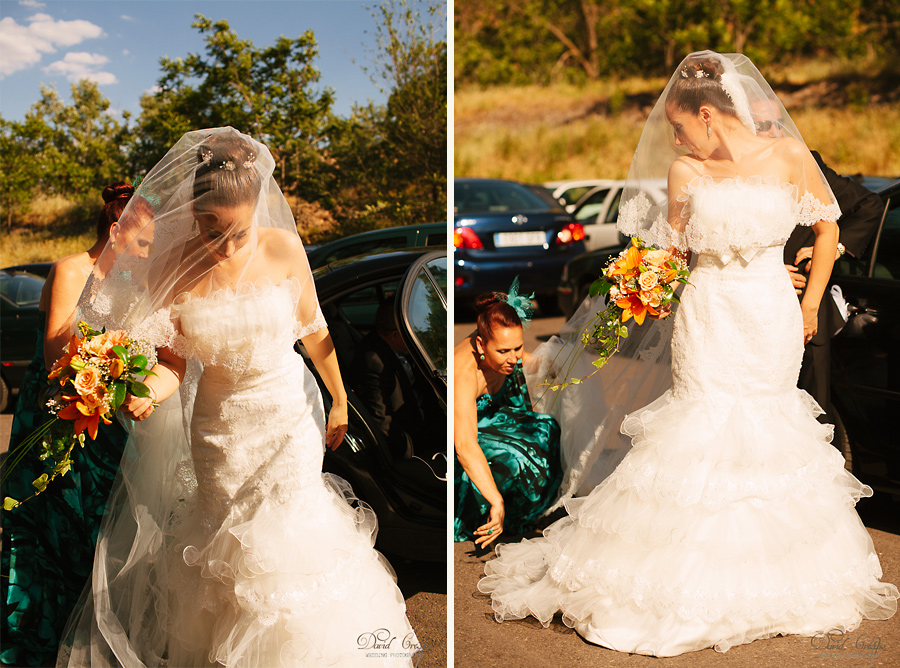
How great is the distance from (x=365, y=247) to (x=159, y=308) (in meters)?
1.62

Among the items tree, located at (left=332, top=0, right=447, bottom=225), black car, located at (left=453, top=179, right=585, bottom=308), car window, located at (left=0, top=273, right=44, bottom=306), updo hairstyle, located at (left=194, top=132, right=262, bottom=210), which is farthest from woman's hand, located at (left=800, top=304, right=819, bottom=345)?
black car, located at (left=453, top=179, right=585, bottom=308)

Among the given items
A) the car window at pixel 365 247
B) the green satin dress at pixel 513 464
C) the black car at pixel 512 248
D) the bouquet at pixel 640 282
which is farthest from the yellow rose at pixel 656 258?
the black car at pixel 512 248

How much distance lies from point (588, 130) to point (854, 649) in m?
19.9

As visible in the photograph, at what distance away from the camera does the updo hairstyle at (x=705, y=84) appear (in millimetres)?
3293

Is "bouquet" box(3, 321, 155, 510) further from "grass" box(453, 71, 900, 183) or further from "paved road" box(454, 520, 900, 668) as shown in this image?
"grass" box(453, 71, 900, 183)

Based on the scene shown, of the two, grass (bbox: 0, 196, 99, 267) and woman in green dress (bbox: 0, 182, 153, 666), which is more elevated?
grass (bbox: 0, 196, 99, 267)

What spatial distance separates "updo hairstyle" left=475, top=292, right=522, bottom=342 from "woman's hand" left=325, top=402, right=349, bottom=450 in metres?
0.89

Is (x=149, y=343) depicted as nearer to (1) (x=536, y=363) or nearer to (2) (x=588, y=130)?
(1) (x=536, y=363)

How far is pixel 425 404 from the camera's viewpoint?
11.6ft

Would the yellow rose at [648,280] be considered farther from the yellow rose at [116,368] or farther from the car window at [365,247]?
the yellow rose at [116,368]

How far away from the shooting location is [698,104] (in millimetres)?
3328

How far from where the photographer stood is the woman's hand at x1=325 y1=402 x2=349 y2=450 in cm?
323

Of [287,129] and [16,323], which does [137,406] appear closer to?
[287,129]

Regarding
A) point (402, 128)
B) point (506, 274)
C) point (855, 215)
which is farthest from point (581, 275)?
A: point (855, 215)
